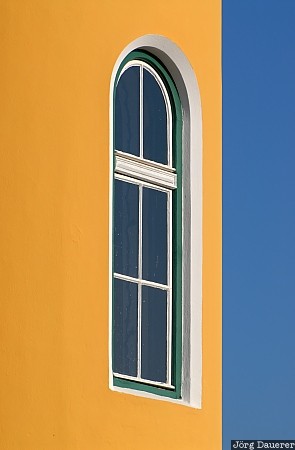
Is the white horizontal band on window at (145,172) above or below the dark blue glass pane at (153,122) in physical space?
below

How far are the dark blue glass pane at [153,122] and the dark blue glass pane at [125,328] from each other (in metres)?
0.76

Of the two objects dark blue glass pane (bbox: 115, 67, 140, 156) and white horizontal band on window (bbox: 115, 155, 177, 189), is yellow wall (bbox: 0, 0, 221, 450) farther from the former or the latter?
white horizontal band on window (bbox: 115, 155, 177, 189)

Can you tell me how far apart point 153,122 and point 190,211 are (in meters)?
0.54

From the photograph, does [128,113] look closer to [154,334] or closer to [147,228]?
[147,228]

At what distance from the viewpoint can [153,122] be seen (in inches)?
345

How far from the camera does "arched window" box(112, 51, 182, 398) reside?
27.5 feet

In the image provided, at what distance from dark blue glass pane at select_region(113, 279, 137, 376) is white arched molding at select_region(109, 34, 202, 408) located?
395mm

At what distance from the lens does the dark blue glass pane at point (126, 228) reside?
330 inches

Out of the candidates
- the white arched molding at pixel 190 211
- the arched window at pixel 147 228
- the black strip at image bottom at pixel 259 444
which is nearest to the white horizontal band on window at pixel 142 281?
the arched window at pixel 147 228

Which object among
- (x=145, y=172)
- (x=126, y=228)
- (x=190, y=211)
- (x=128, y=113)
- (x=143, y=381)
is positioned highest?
(x=128, y=113)

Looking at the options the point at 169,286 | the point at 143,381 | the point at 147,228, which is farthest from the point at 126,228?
the point at 143,381

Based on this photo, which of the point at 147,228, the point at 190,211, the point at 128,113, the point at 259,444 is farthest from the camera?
the point at 259,444

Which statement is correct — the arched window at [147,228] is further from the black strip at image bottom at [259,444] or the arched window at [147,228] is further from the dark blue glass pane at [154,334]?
A: the black strip at image bottom at [259,444]

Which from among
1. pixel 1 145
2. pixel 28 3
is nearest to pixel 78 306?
pixel 1 145
